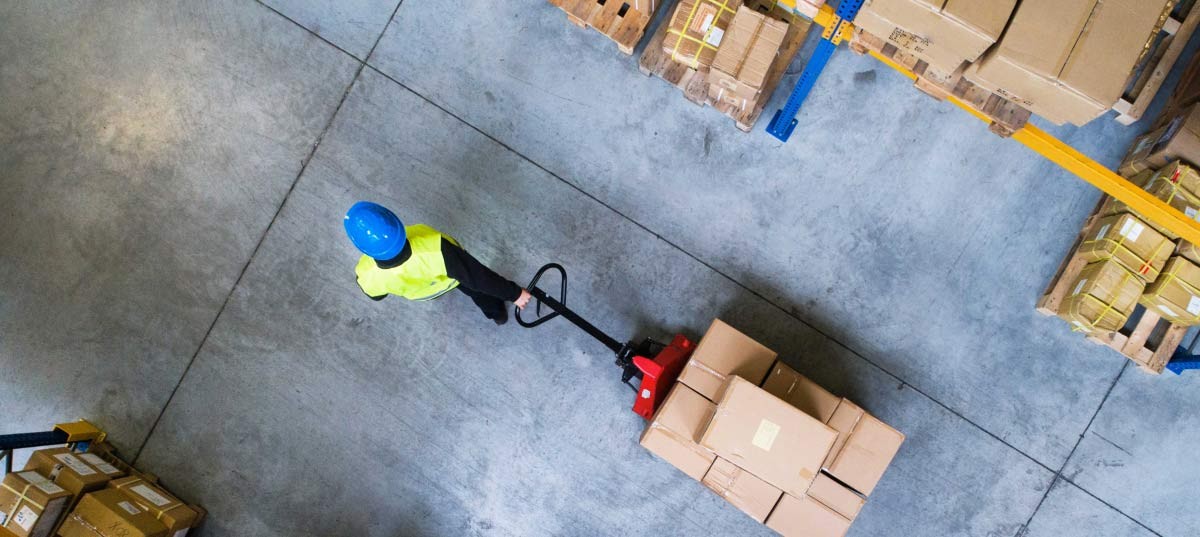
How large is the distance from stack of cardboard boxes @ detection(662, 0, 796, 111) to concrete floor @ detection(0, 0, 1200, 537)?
772 mm

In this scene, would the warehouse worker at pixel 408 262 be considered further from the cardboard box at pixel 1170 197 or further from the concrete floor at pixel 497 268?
the cardboard box at pixel 1170 197

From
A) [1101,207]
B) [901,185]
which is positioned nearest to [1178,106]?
[1101,207]

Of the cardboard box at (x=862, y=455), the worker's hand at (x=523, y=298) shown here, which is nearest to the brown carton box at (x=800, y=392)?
the cardboard box at (x=862, y=455)

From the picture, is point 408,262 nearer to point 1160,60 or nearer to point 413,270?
point 413,270

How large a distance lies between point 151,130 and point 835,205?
518cm

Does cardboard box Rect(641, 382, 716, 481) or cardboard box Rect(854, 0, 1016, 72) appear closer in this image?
cardboard box Rect(854, 0, 1016, 72)

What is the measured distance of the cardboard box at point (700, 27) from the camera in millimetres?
4250

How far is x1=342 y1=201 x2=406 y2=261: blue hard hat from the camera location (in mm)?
3508

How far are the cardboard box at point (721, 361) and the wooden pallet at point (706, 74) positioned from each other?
150 cm

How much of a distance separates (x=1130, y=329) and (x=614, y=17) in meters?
4.23

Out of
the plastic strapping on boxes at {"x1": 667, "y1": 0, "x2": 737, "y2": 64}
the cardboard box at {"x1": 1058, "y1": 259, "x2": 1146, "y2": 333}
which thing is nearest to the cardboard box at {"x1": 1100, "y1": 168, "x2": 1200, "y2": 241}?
the cardboard box at {"x1": 1058, "y1": 259, "x2": 1146, "y2": 333}

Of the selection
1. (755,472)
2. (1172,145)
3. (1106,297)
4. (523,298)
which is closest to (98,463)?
(523,298)

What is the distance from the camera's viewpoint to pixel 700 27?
14.0ft

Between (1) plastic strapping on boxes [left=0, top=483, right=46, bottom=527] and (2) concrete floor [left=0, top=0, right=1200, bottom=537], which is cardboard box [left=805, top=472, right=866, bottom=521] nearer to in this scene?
(2) concrete floor [left=0, top=0, right=1200, bottom=537]
